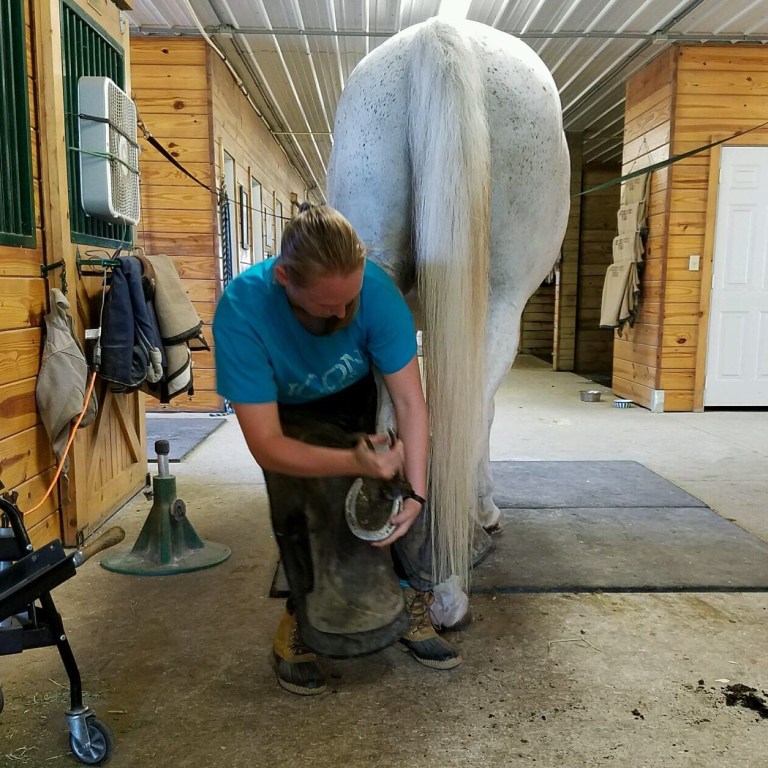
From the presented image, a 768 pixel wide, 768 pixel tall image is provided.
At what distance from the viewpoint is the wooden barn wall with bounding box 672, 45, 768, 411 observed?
4539 millimetres

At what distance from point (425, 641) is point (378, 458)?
1.69 feet

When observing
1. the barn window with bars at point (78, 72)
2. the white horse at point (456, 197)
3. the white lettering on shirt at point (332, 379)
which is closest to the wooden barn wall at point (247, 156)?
the barn window with bars at point (78, 72)

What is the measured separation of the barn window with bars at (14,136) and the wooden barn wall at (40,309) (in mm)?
40

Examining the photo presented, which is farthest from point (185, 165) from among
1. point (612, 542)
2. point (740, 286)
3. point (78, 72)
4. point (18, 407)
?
point (740, 286)

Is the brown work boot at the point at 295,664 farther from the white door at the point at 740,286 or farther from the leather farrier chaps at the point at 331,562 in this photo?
the white door at the point at 740,286

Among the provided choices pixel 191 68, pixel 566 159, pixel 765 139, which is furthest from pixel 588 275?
pixel 566 159

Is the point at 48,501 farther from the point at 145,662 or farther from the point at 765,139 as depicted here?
the point at 765,139

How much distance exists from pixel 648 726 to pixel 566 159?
1.30 metres

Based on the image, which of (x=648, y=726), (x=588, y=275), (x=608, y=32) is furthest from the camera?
(x=588, y=275)

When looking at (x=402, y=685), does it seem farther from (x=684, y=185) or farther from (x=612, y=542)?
(x=684, y=185)

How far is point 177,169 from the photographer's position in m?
4.54

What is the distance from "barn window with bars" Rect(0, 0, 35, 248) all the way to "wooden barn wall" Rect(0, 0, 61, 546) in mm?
37

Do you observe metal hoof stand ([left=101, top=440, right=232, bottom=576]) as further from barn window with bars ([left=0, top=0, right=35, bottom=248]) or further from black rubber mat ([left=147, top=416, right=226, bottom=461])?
black rubber mat ([left=147, top=416, right=226, bottom=461])

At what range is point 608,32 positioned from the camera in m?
4.34
